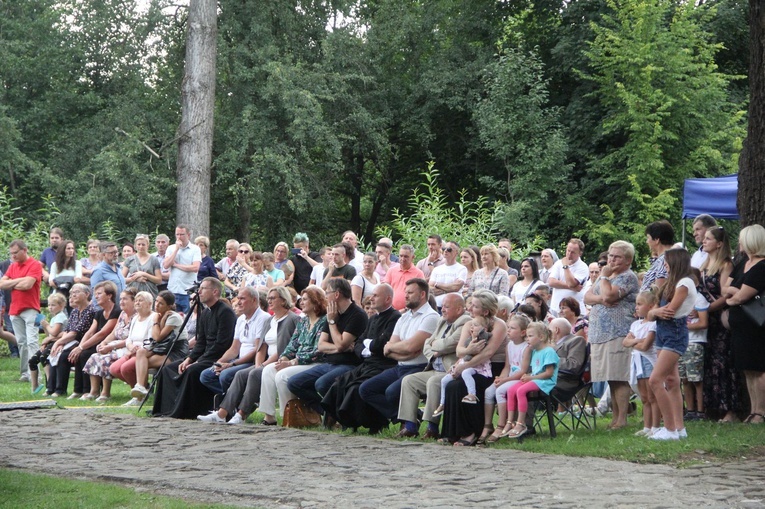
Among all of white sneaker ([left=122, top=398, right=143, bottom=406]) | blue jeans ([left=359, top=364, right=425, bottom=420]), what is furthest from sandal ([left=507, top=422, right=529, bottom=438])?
white sneaker ([left=122, top=398, right=143, bottom=406])

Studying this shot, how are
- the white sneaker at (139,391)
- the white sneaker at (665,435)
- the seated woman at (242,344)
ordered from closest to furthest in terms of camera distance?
the white sneaker at (665,435) → the seated woman at (242,344) → the white sneaker at (139,391)

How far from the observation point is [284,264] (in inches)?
642

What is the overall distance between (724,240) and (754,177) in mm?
819

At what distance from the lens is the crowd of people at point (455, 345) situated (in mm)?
10062

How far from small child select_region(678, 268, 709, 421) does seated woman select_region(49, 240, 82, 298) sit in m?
9.98

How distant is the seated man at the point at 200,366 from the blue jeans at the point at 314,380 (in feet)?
4.92

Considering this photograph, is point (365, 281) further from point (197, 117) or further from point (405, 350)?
point (197, 117)

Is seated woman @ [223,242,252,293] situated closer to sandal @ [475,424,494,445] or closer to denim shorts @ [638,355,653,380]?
sandal @ [475,424,494,445]

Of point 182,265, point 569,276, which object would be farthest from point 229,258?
point 569,276

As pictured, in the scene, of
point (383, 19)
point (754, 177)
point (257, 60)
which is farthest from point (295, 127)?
point (754, 177)

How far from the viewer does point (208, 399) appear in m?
12.7

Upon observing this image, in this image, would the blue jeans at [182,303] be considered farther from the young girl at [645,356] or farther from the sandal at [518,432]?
the young girl at [645,356]

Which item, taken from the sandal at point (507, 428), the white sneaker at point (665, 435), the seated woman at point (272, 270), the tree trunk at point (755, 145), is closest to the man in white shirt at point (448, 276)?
the seated woman at point (272, 270)

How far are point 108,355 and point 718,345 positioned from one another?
7.76 metres
